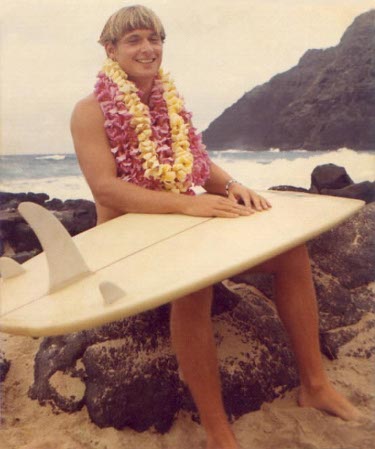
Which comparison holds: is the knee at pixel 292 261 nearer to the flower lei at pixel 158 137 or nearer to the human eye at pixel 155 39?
the flower lei at pixel 158 137

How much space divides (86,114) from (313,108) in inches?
58.3

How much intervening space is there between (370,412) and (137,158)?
1316mm

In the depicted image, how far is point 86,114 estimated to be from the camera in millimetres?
1985

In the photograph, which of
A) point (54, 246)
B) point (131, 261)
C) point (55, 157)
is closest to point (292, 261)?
point (131, 261)

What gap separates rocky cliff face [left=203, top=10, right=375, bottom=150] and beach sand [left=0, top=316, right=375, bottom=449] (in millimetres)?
1326

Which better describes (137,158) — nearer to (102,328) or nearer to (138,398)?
(102,328)

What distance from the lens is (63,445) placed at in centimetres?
194

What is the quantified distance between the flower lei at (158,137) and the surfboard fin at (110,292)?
0.67m

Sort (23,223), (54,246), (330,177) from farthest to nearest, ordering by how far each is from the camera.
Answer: (23,223)
(330,177)
(54,246)

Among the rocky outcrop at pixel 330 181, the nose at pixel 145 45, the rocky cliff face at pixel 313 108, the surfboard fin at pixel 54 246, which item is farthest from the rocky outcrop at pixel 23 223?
the surfboard fin at pixel 54 246

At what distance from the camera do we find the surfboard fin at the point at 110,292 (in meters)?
1.41

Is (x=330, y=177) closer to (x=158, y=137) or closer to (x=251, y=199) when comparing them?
(x=251, y=199)

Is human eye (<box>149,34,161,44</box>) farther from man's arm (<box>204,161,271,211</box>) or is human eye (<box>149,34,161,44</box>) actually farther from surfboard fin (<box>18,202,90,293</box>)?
surfboard fin (<box>18,202,90,293</box>)

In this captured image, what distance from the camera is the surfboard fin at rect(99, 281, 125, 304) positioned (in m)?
1.41
